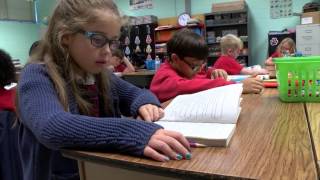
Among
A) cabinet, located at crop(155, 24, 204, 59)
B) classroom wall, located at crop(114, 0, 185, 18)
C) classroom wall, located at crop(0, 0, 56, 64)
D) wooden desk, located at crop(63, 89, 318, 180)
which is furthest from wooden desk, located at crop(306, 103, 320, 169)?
classroom wall, located at crop(0, 0, 56, 64)

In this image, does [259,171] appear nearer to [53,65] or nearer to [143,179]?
[143,179]

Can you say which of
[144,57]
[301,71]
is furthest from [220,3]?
[301,71]

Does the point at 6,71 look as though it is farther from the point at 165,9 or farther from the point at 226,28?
the point at 165,9

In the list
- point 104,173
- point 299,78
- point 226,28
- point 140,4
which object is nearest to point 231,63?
point 299,78

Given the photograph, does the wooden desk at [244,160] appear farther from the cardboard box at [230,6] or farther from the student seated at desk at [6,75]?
the cardboard box at [230,6]

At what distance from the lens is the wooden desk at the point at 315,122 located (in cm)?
61

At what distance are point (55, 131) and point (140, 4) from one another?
6.35 m

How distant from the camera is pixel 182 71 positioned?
1663 millimetres

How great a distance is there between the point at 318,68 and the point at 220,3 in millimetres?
5051

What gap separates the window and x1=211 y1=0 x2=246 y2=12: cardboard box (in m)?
4.37

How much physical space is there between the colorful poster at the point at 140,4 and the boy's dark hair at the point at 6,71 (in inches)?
204

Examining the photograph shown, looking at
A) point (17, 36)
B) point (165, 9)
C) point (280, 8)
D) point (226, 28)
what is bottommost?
point (226, 28)

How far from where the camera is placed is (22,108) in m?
0.75

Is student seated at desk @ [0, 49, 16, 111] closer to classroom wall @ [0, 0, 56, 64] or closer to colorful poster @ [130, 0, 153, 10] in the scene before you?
colorful poster @ [130, 0, 153, 10]
